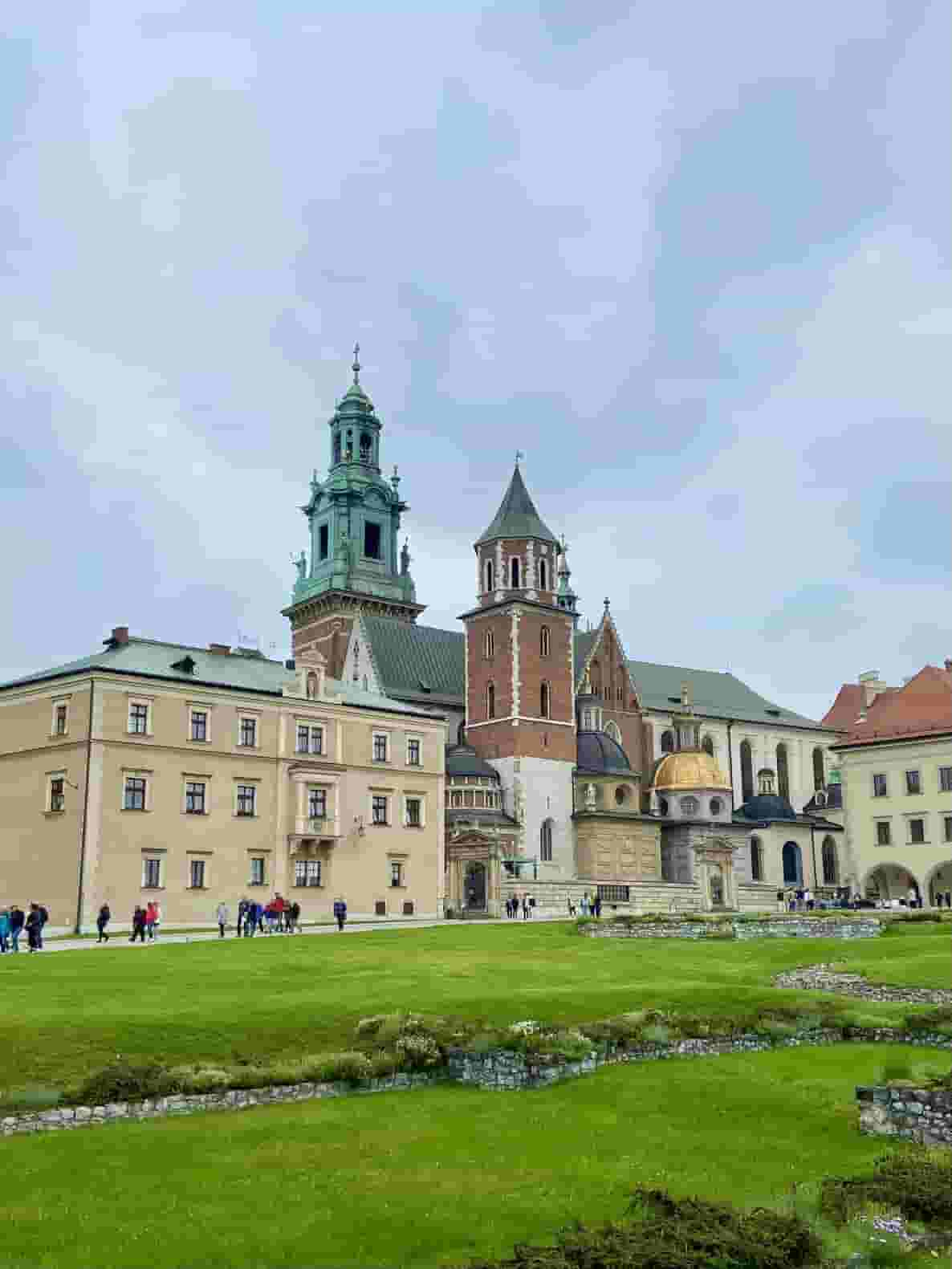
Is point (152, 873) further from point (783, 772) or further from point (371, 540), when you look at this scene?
point (783, 772)

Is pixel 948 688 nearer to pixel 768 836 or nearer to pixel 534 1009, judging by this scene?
pixel 768 836

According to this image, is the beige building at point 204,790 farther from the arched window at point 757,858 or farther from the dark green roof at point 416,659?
the arched window at point 757,858

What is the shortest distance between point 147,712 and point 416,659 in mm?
35933

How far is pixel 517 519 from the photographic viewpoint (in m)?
90.9

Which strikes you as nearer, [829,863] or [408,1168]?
[408,1168]

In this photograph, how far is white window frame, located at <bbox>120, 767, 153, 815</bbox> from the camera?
57.5 meters

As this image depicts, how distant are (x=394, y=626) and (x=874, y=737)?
32907 mm

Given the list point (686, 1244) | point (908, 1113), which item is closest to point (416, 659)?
point (908, 1113)

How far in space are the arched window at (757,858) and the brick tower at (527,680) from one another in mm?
20781

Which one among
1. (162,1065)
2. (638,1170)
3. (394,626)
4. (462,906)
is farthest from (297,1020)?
(394,626)

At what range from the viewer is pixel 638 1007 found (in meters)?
27.3

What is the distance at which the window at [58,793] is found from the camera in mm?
57500

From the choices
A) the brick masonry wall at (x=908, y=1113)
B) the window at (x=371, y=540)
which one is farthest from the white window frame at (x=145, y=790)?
the window at (x=371, y=540)

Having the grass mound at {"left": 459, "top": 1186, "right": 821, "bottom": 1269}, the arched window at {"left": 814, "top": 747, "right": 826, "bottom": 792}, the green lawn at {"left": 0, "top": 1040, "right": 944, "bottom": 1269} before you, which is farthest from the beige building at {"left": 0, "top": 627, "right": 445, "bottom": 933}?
the arched window at {"left": 814, "top": 747, "right": 826, "bottom": 792}
